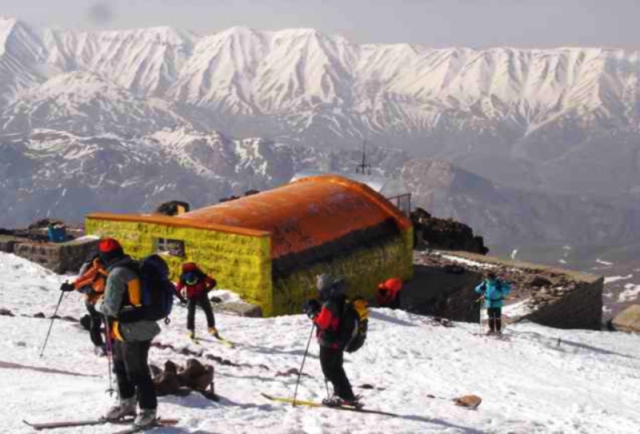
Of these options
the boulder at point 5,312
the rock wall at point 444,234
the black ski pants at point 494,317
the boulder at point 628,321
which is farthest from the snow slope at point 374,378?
the rock wall at point 444,234

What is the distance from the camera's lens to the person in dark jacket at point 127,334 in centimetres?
832

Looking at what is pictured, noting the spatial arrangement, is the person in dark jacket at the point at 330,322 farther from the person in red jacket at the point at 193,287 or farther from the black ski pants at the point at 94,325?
the person in red jacket at the point at 193,287

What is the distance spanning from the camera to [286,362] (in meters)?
14.2

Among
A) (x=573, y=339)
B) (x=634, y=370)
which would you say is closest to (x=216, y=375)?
(x=634, y=370)

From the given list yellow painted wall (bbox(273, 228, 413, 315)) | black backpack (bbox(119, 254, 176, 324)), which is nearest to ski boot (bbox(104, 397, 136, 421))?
black backpack (bbox(119, 254, 176, 324))

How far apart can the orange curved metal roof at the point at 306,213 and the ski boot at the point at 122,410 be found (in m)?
13.7

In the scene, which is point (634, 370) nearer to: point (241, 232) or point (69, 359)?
point (241, 232)

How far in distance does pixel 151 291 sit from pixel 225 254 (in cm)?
1328

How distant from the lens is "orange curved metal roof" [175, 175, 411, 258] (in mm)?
23672

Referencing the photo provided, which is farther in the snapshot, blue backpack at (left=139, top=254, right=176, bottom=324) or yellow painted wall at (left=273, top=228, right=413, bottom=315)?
yellow painted wall at (left=273, top=228, right=413, bottom=315)

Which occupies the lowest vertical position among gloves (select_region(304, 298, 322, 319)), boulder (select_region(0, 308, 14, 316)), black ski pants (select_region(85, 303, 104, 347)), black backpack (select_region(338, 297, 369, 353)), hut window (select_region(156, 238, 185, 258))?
boulder (select_region(0, 308, 14, 316))

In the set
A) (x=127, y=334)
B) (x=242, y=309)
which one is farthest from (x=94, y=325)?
(x=242, y=309)

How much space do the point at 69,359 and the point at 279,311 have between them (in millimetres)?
9746

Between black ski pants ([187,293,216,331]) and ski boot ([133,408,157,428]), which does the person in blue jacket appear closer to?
black ski pants ([187,293,216,331])
